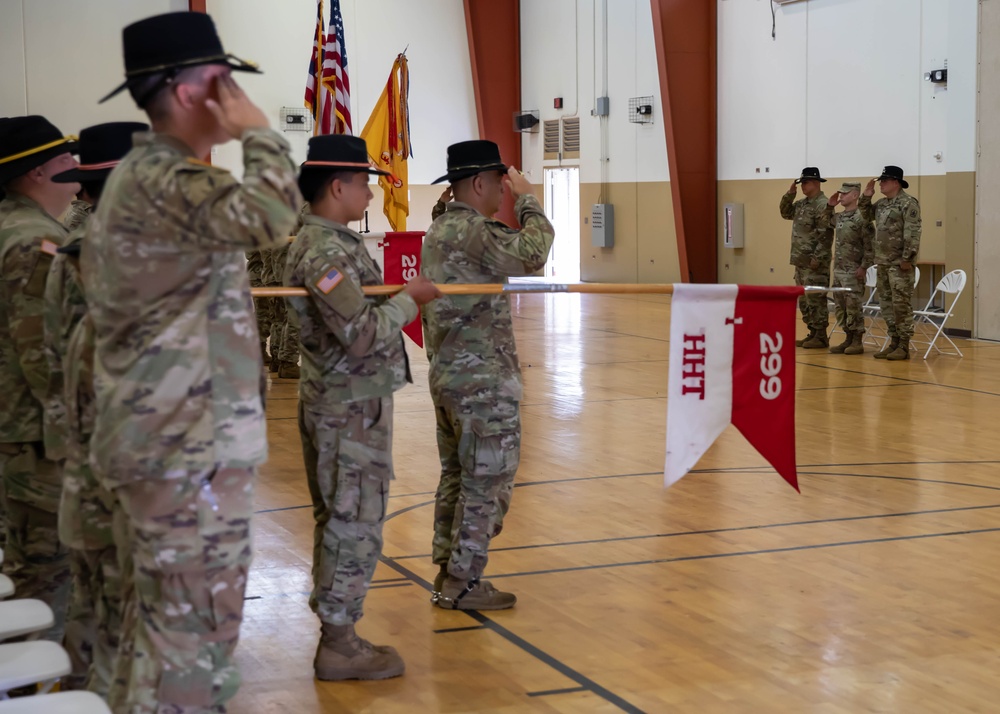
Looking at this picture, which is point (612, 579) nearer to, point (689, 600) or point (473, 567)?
point (689, 600)

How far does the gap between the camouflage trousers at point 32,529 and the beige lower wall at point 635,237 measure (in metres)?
15.9

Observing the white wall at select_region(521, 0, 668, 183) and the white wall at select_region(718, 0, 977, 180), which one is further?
the white wall at select_region(521, 0, 668, 183)

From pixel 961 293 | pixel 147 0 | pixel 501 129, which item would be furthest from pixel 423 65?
pixel 961 293

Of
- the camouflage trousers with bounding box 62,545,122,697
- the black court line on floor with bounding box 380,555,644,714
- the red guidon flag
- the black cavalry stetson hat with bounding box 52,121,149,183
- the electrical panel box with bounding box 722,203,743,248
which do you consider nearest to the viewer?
the camouflage trousers with bounding box 62,545,122,697

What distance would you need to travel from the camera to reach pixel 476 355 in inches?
178

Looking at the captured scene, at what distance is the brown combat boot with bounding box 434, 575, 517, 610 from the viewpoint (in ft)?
15.2

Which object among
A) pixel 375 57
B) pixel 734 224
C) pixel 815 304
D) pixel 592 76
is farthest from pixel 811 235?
pixel 375 57

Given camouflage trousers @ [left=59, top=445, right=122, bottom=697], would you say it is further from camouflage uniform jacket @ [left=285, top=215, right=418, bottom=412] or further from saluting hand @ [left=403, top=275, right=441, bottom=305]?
saluting hand @ [left=403, top=275, right=441, bottom=305]

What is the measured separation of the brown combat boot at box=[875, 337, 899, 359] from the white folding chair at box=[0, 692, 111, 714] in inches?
419

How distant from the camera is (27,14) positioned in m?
17.8

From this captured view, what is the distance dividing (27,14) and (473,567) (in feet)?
52.8

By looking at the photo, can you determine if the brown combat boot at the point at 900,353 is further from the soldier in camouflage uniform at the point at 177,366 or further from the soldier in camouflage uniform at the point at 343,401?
the soldier in camouflage uniform at the point at 177,366

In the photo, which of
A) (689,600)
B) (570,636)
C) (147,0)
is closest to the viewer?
(570,636)

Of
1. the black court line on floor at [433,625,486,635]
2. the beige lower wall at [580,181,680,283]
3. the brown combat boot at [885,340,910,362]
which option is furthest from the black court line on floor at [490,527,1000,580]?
the beige lower wall at [580,181,680,283]
